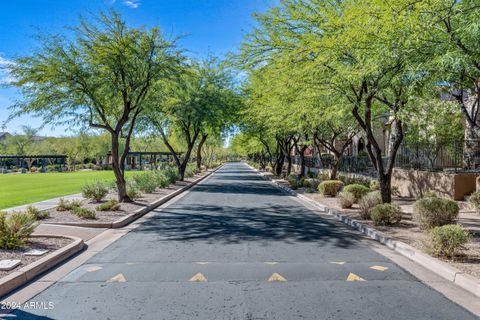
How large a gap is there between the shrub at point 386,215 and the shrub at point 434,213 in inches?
28.8

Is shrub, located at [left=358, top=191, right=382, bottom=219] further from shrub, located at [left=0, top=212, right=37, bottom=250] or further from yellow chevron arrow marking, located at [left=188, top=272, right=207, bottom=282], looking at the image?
shrub, located at [left=0, top=212, right=37, bottom=250]

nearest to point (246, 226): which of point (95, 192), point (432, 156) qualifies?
point (95, 192)

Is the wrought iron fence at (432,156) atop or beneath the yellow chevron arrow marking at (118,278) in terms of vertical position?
atop

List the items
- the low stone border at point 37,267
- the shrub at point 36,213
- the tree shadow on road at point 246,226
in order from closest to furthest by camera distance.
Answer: the low stone border at point 37,267
the tree shadow on road at point 246,226
the shrub at point 36,213

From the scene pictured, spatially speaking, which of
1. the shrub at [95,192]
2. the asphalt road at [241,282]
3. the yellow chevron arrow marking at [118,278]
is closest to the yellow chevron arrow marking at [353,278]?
the asphalt road at [241,282]

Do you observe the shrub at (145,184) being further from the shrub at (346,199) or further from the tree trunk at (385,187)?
the tree trunk at (385,187)

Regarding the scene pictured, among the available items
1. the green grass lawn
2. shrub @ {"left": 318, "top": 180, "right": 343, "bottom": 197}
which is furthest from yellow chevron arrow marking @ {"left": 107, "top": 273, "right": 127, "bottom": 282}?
shrub @ {"left": 318, "top": 180, "right": 343, "bottom": 197}

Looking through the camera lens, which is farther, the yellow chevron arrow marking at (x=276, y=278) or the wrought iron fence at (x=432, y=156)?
the wrought iron fence at (x=432, y=156)

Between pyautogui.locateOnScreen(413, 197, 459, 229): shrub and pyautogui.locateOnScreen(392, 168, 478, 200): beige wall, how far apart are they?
5706mm

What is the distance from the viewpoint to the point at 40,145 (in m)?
88.7

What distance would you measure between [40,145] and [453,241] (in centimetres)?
9498

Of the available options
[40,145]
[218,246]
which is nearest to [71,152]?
[40,145]

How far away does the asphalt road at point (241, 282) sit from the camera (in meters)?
5.10

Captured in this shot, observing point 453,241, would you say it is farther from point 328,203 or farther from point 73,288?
point 328,203
